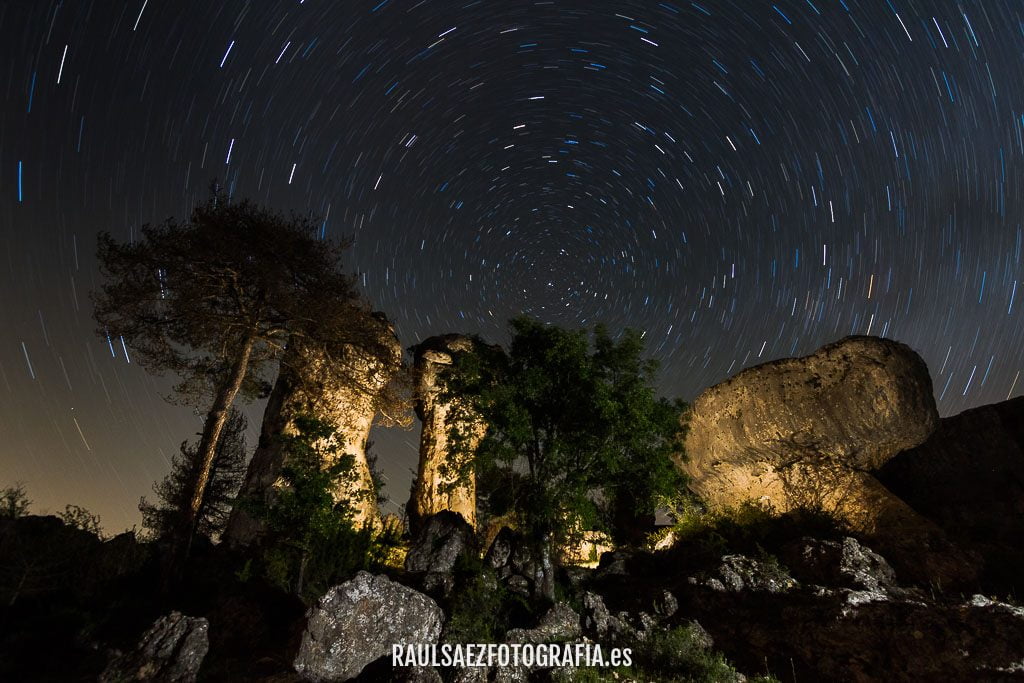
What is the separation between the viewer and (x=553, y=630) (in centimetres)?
911

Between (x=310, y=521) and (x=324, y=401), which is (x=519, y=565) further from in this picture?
(x=324, y=401)

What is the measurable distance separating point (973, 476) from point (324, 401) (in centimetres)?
2670

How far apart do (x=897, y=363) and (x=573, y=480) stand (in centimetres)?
1271

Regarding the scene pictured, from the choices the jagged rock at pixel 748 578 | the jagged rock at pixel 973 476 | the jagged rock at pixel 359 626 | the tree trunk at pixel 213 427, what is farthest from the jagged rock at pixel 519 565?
the jagged rock at pixel 973 476

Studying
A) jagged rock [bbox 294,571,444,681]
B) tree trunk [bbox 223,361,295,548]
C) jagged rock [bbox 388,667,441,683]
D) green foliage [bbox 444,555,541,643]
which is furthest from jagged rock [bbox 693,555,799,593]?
tree trunk [bbox 223,361,295,548]

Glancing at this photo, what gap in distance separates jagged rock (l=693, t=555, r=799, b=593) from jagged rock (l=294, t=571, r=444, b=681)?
704 cm

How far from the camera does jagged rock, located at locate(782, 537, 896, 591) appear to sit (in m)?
11.4

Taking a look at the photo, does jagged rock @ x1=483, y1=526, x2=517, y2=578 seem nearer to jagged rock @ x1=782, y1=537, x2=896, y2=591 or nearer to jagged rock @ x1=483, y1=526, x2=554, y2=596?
jagged rock @ x1=483, y1=526, x2=554, y2=596

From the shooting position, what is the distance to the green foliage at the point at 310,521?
32.2 feet

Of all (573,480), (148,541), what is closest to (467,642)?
(573,480)

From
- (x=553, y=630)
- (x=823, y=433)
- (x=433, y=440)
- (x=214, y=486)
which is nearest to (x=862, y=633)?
(x=553, y=630)

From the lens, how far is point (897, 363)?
53.5ft

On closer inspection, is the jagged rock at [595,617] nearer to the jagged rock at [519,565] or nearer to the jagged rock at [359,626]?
the jagged rock at [519,565]

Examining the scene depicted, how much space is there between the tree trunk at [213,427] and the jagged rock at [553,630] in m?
9.65
